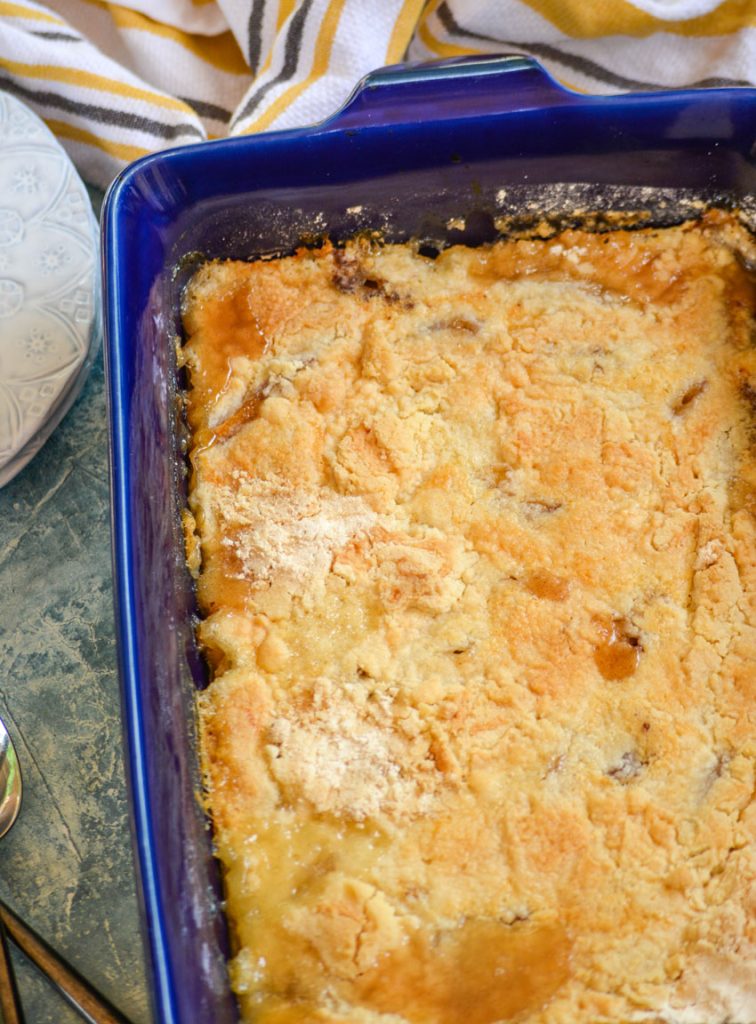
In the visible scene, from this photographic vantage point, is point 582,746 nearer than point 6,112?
Yes

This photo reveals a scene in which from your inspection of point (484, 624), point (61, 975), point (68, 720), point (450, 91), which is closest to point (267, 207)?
point (450, 91)

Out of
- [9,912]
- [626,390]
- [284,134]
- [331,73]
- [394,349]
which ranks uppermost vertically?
[331,73]

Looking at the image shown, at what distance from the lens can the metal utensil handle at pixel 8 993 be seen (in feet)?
4.17

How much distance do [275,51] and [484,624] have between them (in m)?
0.93

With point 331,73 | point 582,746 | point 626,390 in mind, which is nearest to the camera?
point 582,746

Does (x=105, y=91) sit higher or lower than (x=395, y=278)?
higher

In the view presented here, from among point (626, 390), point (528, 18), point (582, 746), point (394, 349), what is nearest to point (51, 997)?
point (582, 746)

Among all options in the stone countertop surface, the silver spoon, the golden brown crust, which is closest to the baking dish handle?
the golden brown crust

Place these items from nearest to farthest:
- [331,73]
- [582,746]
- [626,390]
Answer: [582,746] → [626,390] → [331,73]

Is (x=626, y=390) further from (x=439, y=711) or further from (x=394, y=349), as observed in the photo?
(x=439, y=711)

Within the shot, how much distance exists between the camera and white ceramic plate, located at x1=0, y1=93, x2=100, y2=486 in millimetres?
1394

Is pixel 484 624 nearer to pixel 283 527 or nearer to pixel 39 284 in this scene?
pixel 283 527

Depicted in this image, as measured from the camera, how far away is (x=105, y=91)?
1.49 meters

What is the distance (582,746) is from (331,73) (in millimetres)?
1044
